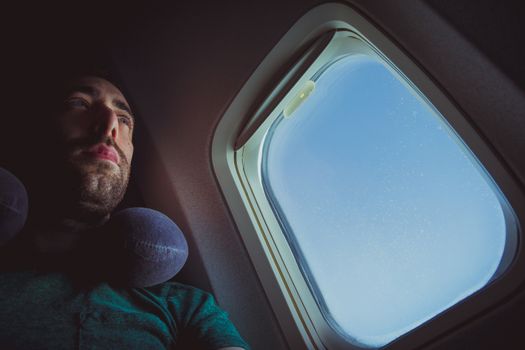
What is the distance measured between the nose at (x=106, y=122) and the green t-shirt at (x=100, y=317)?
420mm

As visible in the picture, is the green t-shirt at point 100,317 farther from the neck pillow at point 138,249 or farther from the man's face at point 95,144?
the man's face at point 95,144

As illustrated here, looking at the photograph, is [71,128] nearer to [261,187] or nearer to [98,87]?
[98,87]

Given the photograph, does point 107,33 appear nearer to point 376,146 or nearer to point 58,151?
point 58,151

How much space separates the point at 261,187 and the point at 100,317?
0.67m

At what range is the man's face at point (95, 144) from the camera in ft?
3.11

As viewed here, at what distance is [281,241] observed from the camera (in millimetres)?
1197

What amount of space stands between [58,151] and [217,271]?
0.61m

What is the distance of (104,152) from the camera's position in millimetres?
1002

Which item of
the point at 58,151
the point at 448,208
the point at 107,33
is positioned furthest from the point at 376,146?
the point at 107,33

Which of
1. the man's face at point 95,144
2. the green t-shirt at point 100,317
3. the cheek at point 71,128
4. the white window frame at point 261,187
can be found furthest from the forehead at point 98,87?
the green t-shirt at point 100,317

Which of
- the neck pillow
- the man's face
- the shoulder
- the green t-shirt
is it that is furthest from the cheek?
the shoulder

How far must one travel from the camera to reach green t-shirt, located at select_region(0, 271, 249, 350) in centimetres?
74

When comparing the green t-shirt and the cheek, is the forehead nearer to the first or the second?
the cheek

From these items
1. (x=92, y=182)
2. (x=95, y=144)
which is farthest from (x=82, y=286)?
(x=95, y=144)
